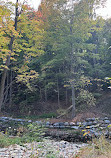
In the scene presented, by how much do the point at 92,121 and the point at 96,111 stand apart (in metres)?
1.39

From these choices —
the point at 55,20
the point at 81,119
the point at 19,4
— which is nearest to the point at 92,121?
the point at 81,119

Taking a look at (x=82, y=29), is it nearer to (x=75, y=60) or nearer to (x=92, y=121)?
(x=75, y=60)

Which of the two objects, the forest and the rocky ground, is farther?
the forest

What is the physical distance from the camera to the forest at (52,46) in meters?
6.00

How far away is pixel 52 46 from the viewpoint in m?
9.11

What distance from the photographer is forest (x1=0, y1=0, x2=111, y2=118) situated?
6004 mm

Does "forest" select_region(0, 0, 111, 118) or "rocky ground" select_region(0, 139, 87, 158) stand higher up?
"forest" select_region(0, 0, 111, 118)

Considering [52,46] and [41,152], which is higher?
[52,46]

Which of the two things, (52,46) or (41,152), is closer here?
(41,152)

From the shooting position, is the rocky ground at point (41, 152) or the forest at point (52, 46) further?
the forest at point (52, 46)

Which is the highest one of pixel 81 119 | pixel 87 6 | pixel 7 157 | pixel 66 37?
pixel 87 6

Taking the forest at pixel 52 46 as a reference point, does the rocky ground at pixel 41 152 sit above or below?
below

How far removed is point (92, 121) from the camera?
7.29m

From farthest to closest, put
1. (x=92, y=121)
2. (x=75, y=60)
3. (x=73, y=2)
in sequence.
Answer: (x=75, y=60) < (x=73, y=2) < (x=92, y=121)
